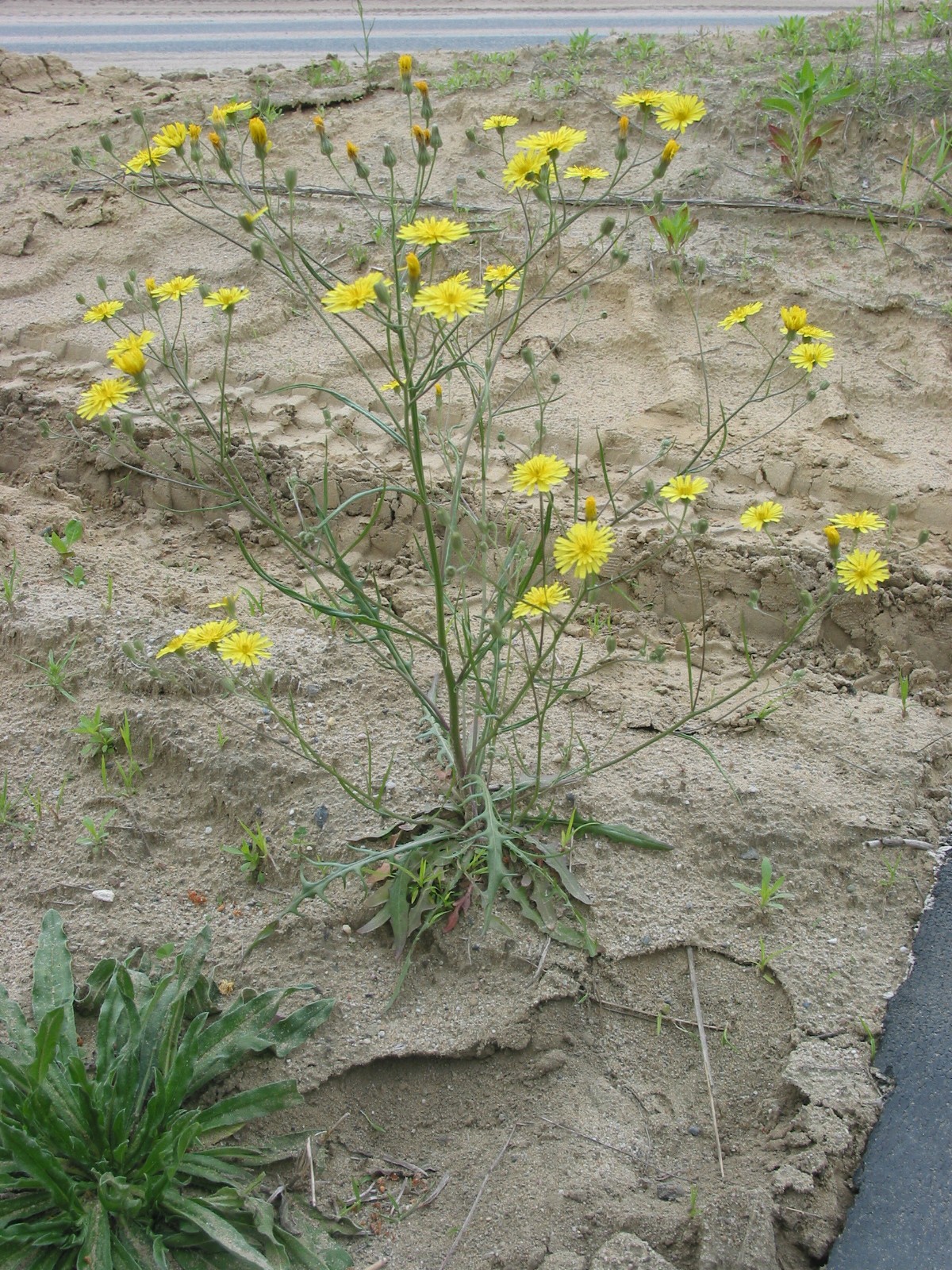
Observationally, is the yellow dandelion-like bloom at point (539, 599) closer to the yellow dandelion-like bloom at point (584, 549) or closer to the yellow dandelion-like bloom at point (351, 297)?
the yellow dandelion-like bloom at point (584, 549)

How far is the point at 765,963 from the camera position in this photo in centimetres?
212

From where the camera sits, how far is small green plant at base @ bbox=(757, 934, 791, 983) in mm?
2119

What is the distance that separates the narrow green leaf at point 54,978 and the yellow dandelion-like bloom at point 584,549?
3.95 feet

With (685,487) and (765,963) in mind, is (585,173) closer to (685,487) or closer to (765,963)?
(685,487)

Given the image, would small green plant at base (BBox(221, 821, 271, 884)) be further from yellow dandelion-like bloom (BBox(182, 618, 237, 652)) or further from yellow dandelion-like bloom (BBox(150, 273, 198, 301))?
yellow dandelion-like bloom (BBox(150, 273, 198, 301))

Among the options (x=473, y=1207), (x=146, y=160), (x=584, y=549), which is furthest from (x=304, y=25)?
(x=473, y=1207)

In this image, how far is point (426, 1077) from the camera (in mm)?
2008

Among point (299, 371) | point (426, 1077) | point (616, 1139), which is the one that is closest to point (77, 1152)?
point (426, 1077)

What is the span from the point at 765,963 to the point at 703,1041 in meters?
0.21

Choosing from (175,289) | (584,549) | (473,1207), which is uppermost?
(175,289)

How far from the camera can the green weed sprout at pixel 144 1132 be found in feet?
5.54

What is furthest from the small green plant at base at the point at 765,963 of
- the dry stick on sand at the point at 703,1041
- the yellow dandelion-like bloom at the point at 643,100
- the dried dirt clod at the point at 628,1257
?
the yellow dandelion-like bloom at the point at 643,100

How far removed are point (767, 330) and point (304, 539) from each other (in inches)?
93.5

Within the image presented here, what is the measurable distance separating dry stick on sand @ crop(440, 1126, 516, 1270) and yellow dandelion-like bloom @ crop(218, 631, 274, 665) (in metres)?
1.00
